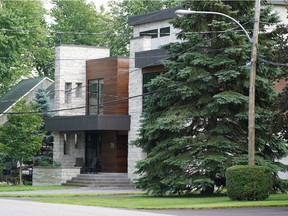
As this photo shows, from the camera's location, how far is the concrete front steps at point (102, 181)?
5412 cm

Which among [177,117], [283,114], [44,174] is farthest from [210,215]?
[44,174]

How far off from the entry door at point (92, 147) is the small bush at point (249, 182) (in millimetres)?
24593

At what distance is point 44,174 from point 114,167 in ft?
15.7

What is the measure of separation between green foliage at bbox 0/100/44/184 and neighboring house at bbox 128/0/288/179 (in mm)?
6283

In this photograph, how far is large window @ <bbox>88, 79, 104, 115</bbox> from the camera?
59.0 meters

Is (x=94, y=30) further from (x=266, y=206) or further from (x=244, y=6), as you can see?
(x=266, y=206)

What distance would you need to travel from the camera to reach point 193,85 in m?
40.8

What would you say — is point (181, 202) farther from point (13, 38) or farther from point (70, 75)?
point (13, 38)

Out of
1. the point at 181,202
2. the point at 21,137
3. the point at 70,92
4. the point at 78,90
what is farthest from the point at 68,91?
the point at 181,202

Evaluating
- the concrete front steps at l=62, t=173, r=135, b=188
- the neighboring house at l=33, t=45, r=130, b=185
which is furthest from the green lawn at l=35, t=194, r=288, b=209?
the neighboring house at l=33, t=45, r=130, b=185

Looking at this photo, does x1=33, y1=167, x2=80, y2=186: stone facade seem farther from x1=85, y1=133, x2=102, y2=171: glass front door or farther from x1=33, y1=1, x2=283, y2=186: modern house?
x1=85, y1=133, x2=102, y2=171: glass front door

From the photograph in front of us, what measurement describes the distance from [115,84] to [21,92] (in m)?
20.9

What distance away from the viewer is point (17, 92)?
254ft

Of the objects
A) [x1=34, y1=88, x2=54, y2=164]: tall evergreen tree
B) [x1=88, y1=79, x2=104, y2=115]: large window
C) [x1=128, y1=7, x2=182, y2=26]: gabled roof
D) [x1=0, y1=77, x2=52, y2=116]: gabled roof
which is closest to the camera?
[x1=128, y1=7, x2=182, y2=26]: gabled roof
